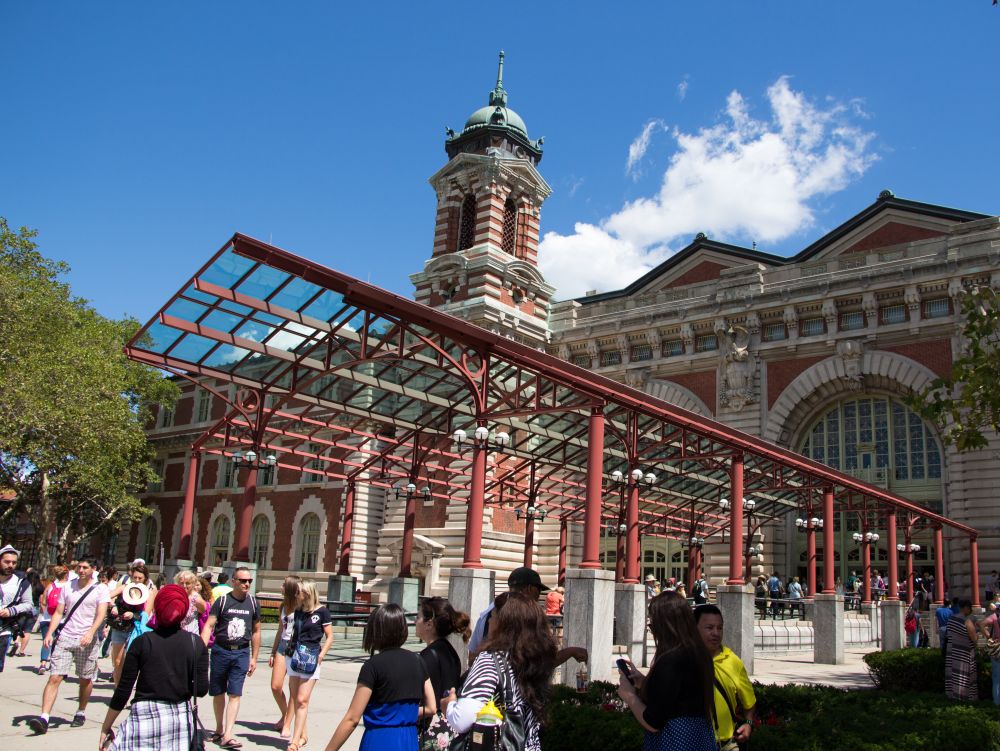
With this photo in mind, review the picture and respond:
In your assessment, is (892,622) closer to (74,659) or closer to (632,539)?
(632,539)

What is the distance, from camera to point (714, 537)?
38406mm

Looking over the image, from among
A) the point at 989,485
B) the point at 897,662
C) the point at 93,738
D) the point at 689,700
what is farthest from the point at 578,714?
the point at 989,485

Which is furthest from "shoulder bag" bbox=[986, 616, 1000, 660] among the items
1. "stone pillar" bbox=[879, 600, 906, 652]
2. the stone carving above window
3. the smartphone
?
the stone carving above window

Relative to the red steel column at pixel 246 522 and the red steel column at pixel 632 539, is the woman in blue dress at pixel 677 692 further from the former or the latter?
the red steel column at pixel 246 522

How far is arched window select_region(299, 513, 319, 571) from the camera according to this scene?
139 feet

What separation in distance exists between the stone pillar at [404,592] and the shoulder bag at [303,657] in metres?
13.9

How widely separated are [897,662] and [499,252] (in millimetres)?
31504

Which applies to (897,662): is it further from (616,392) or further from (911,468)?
(911,468)

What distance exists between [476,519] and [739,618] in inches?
245

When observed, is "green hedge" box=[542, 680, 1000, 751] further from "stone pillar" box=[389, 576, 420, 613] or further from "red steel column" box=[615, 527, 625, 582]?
"red steel column" box=[615, 527, 625, 582]

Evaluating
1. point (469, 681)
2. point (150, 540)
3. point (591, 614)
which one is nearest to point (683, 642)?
point (469, 681)

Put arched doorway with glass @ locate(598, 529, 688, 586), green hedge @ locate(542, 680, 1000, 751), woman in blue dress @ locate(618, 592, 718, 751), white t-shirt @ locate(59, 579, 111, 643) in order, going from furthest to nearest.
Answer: arched doorway with glass @ locate(598, 529, 688, 586), white t-shirt @ locate(59, 579, 111, 643), green hedge @ locate(542, 680, 1000, 751), woman in blue dress @ locate(618, 592, 718, 751)

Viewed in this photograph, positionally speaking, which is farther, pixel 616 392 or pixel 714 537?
pixel 714 537

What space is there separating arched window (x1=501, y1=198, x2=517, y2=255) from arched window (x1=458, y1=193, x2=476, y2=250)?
5.44 ft
